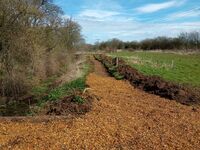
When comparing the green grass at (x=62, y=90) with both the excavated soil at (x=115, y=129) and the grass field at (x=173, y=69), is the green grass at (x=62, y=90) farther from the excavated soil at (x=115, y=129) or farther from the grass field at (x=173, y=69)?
the grass field at (x=173, y=69)

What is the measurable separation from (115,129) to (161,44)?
86901mm

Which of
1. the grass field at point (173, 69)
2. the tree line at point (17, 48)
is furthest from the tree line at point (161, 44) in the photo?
the tree line at point (17, 48)

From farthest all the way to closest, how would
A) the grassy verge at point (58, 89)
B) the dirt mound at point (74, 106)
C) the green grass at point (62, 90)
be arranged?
the grassy verge at point (58, 89)
the green grass at point (62, 90)
the dirt mound at point (74, 106)

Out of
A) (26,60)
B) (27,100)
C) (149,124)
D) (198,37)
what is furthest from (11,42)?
(198,37)

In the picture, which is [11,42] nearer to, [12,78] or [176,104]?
[12,78]

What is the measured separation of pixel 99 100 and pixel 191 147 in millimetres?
6094

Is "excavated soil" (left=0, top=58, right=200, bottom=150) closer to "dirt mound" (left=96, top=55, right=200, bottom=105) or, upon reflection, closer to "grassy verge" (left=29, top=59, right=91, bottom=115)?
Result: "dirt mound" (left=96, top=55, right=200, bottom=105)

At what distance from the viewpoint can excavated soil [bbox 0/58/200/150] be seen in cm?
911

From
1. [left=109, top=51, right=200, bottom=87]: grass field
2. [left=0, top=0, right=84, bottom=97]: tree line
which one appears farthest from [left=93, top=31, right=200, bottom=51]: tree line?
[left=0, top=0, right=84, bottom=97]: tree line

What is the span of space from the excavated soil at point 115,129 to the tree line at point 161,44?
65757 mm

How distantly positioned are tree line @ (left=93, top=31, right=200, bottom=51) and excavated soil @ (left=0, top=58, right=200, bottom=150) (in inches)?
2589

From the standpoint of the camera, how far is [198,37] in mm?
90688

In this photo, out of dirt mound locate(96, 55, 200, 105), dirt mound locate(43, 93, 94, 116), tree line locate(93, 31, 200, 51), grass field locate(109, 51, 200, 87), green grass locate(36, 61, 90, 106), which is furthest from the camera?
tree line locate(93, 31, 200, 51)

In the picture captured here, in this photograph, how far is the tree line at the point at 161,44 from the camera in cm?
8629
